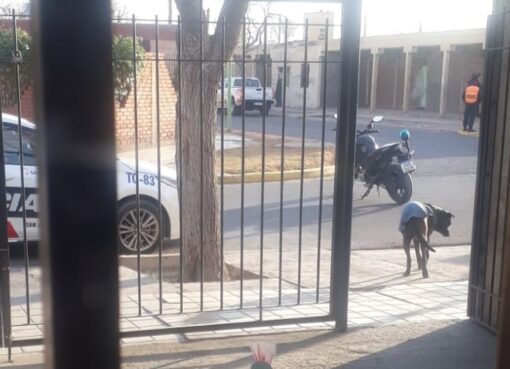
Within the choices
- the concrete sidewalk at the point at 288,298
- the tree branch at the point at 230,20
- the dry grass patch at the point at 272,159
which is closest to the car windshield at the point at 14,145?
the concrete sidewalk at the point at 288,298

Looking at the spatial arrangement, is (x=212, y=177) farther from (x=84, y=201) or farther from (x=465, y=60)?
(x=465, y=60)

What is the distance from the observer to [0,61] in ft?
16.3

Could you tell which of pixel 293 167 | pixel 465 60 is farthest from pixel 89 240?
pixel 465 60

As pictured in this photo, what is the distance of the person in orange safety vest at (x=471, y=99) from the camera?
926 inches

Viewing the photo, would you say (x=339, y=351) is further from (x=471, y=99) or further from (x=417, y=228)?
(x=471, y=99)

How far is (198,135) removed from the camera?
22.5 ft

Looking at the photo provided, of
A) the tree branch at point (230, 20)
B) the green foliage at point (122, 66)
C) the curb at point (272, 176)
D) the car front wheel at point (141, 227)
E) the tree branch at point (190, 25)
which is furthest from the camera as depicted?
the curb at point (272, 176)

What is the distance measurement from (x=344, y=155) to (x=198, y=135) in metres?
2.17

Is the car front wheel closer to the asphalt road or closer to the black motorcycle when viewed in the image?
the asphalt road

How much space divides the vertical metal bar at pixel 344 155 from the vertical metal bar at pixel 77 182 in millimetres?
3698

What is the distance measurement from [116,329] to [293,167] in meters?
14.7

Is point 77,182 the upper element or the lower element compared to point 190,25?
lower

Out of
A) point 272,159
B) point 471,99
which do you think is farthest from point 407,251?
point 471,99

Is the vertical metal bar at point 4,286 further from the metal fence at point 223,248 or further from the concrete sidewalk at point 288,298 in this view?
the concrete sidewalk at point 288,298
